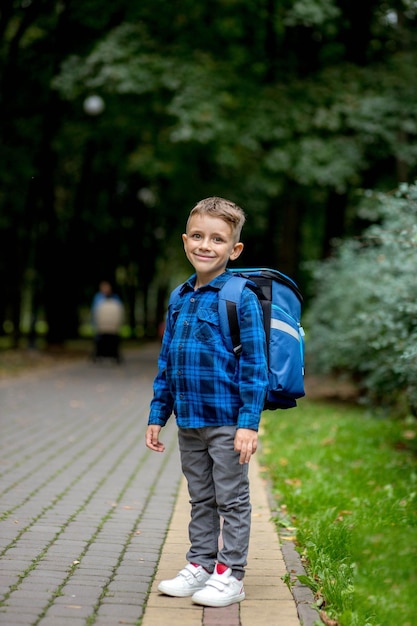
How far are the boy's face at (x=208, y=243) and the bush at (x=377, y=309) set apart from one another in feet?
8.47

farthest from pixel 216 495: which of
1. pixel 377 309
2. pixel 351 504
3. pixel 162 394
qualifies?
pixel 377 309

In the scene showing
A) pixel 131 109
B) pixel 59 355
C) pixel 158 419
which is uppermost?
pixel 131 109

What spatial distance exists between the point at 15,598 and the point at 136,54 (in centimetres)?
1512

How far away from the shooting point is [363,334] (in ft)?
34.3

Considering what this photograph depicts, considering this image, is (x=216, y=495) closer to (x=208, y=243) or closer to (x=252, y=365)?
(x=252, y=365)

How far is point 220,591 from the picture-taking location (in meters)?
4.11

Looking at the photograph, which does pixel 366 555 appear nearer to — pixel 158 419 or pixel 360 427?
pixel 158 419

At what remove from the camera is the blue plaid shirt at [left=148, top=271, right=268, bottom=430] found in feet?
13.3

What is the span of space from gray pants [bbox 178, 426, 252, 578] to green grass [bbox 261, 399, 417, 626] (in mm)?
503

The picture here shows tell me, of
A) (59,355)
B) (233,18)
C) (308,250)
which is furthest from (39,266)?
(233,18)

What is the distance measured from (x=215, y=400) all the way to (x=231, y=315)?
40cm

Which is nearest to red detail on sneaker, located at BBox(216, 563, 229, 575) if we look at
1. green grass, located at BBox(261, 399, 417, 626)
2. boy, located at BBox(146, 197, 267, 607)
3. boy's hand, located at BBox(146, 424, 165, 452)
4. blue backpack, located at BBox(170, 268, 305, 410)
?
boy, located at BBox(146, 197, 267, 607)

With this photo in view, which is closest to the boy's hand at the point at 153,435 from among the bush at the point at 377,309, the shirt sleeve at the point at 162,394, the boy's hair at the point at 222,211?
the shirt sleeve at the point at 162,394

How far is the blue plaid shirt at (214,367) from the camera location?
407 cm
